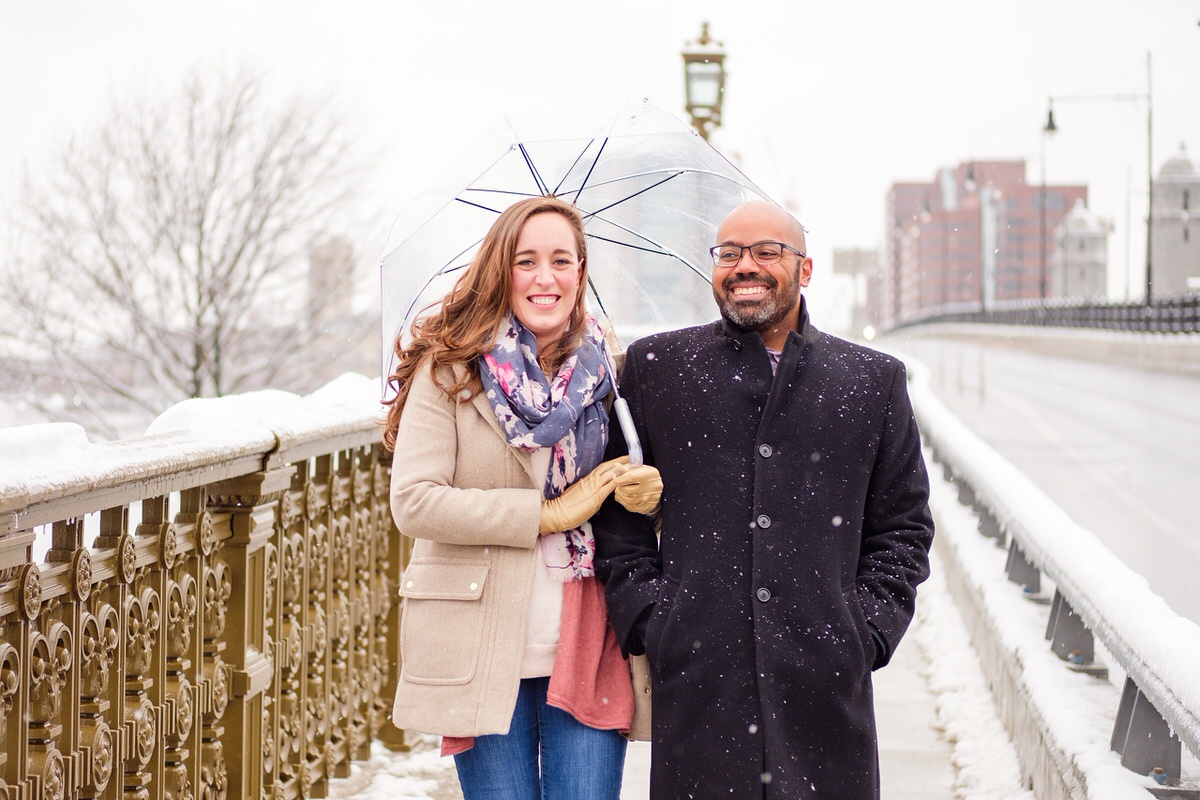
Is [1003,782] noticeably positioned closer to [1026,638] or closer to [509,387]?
[1026,638]

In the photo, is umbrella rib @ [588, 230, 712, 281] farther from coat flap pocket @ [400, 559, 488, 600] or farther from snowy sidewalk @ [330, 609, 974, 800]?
snowy sidewalk @ [330, 609, 974, 800]

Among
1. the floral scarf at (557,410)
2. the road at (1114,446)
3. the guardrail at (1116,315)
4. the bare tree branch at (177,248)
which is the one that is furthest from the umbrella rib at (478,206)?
the guardrail at (1116,315)

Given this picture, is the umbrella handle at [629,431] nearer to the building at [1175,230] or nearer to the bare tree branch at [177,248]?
the bare tree branch at [177,248]

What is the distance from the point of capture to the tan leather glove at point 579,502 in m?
2.69

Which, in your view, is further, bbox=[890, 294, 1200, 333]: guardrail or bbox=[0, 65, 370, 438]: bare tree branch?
bbox=[890, 294, 1200, 333]: guardrail

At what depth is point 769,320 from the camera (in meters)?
2.82

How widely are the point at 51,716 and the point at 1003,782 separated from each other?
10.9 feet

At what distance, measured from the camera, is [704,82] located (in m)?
11.5

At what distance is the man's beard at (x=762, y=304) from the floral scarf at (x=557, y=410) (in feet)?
1.06

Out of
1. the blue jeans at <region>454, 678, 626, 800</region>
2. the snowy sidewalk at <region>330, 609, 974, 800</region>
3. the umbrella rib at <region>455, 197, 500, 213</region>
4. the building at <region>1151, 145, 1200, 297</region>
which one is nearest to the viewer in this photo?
the blue jeans at <region>454, 678, 626, 800</region>

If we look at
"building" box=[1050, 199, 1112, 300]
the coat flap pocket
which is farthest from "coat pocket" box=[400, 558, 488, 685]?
"building" box=[1050, 199, 1112, 300]

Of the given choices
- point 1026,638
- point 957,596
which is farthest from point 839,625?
point 957,596

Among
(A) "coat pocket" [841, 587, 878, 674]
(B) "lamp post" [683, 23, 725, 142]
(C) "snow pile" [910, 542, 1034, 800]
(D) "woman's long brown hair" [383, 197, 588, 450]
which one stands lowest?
(C) "snow pile" [910, 542, 1034, 800]

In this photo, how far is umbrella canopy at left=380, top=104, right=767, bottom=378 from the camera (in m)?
3.30
